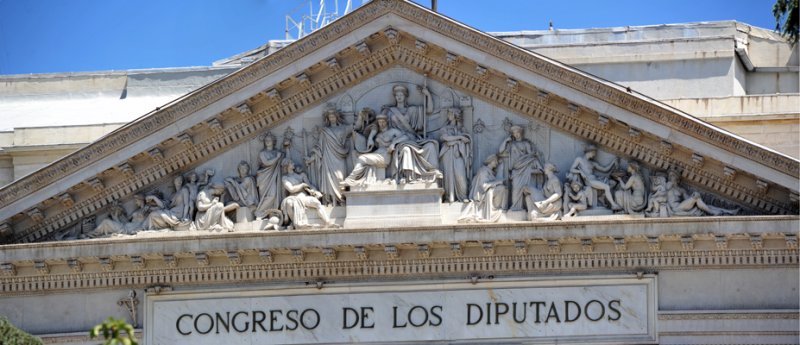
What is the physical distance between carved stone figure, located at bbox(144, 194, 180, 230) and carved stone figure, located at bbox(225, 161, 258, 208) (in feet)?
3.66

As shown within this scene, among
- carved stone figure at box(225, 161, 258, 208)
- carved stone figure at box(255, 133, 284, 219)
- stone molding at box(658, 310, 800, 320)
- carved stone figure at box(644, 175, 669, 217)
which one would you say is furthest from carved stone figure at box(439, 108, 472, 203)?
stone molding at box(658, 310, 800, 320)

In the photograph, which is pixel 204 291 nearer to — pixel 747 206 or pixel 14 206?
pixel 14 206

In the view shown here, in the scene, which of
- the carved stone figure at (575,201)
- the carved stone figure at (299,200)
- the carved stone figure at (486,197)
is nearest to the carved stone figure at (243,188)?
the carved stone figure at (299,200)

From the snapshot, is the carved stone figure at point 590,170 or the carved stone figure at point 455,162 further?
the carved stone figure at point 455,162

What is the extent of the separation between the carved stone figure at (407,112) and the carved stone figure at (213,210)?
3217 mm

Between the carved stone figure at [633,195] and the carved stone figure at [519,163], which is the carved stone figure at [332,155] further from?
the carved stone figure at [633,195]

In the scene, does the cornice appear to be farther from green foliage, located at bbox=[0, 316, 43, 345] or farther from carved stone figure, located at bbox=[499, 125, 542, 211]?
green foliage, located at bbox=[0, 316, 43, 345]

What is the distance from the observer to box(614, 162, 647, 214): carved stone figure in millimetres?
41125

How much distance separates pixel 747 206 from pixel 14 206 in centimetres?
1306

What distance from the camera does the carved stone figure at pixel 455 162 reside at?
41.7m

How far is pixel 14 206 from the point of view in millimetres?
42906

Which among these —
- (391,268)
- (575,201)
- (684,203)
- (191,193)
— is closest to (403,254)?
(391,268)

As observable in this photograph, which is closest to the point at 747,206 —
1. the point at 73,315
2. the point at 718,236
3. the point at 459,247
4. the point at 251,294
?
the point at 718,236

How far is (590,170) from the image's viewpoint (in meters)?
41.4
